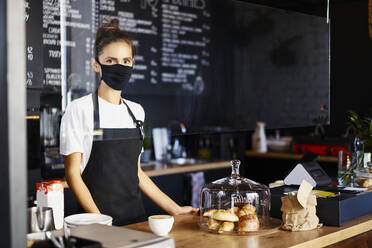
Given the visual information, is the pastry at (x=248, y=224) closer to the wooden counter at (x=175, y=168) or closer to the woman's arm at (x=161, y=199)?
the woman's arm at (x=161, y=199)

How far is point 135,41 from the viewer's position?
11.7 ft

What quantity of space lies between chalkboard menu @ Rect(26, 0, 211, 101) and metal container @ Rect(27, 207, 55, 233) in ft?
3.88

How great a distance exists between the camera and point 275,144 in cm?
683

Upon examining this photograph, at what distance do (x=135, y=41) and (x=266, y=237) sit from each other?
185cm

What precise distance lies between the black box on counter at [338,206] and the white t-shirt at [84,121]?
1.04 meters

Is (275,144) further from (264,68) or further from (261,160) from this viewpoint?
(264,68)

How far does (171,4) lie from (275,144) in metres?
3.31

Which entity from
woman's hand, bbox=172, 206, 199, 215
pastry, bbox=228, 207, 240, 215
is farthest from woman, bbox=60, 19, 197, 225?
pastry, bbox=228, 207, 240, 215

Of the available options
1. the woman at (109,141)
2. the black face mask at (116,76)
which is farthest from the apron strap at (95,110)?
the black face mask at (116,76)

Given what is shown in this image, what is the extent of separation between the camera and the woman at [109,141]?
9.81 ft

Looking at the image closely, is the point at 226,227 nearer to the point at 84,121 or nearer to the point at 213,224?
the point at 213,224

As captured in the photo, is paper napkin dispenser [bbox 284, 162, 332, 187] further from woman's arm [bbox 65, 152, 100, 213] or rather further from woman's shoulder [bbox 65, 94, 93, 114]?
woman's shoulder [bbox 65, 94, 93, 114]

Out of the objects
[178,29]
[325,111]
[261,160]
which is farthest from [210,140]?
[178,29]

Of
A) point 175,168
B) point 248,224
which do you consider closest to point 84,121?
point 248,224
